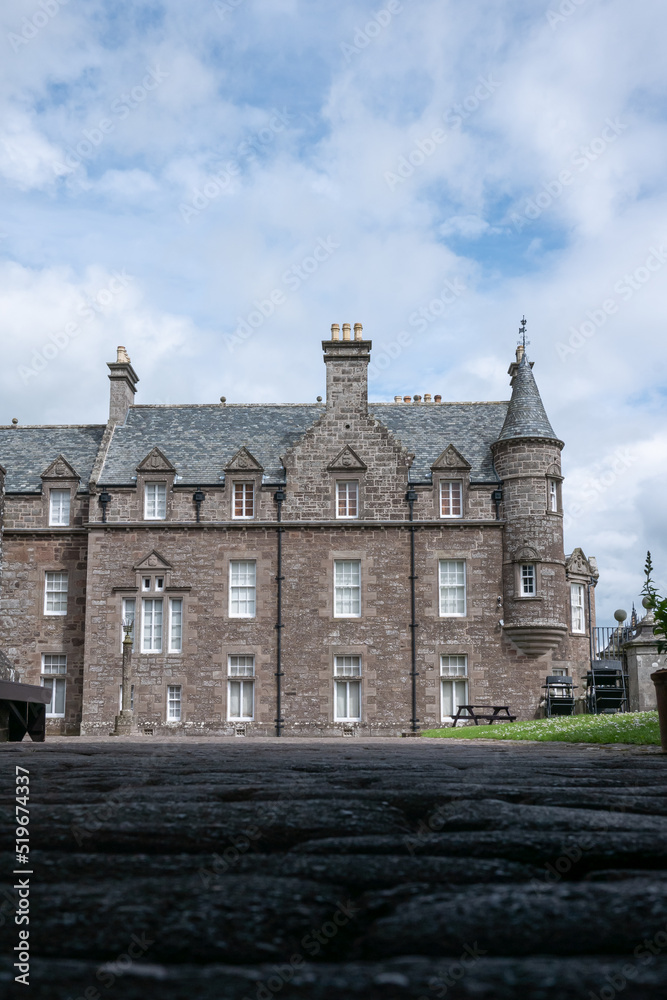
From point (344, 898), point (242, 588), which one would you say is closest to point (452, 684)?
point (242, 588)

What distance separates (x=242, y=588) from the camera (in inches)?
1169

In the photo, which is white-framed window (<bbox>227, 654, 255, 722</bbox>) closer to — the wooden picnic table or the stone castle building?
the stone castle building

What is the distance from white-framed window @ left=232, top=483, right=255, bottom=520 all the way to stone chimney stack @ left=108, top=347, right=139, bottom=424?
234 inches

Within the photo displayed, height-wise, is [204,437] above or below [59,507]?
above

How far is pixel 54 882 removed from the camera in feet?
7.22

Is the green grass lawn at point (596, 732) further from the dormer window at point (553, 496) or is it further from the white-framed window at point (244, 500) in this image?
the white-framed window at point (244, 500)

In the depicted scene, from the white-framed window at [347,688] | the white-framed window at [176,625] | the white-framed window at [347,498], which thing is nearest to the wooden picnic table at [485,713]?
the white-framed window at [347,688]

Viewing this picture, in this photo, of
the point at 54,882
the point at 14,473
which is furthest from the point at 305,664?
the point at 54,882

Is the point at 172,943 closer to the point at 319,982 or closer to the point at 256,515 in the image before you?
the point at 319,982

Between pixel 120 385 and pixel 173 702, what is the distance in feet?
38.3

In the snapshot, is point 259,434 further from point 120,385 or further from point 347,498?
point 120,385

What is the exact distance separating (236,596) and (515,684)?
29.4ft

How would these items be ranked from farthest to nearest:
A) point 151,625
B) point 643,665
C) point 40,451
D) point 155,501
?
point 40,451
point 155,501
point 151,625
point 643,665

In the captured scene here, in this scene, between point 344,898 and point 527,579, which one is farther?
point 527,579
